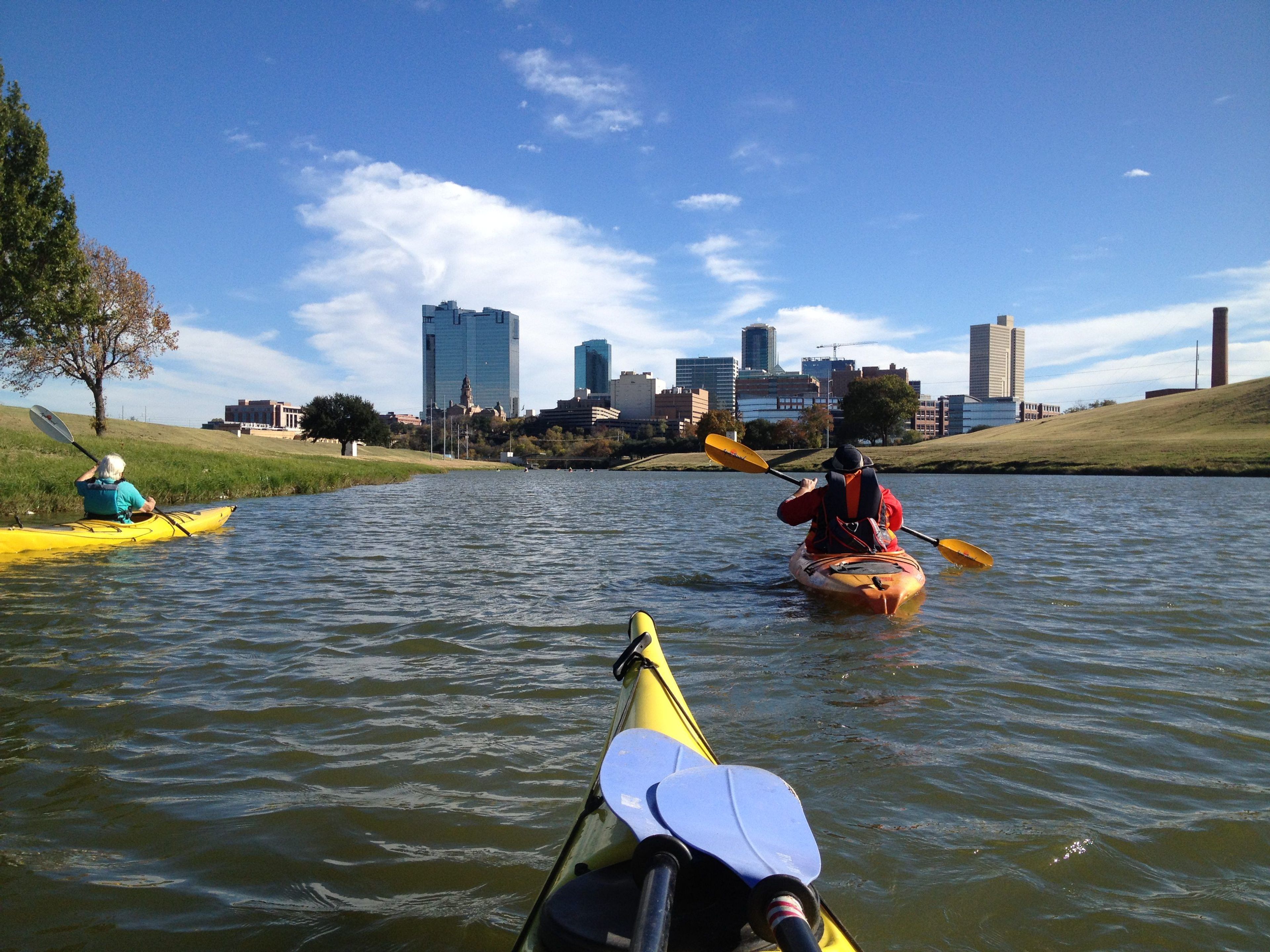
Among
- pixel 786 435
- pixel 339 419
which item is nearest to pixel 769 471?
pixel 339 419

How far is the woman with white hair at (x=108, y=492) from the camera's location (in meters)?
11.6

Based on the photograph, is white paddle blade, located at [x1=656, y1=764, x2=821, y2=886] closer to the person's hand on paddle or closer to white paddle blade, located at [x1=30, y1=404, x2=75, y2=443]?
the person's hand on paddle

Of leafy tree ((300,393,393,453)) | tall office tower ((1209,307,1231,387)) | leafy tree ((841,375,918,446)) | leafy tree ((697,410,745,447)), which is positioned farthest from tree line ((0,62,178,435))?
tall office tower ((1209,307,1231,387))

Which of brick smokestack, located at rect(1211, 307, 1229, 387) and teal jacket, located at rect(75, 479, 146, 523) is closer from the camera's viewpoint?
teal jacket, located at rect(75, 479, 146, 523)

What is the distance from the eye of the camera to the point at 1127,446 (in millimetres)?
58250

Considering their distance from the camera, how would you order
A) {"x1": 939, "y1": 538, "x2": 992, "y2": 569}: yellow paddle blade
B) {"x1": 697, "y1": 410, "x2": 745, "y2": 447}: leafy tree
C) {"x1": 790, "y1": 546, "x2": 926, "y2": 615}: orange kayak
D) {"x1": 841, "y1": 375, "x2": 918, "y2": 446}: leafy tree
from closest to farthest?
{"x1": 790, "y1": 546, "x2": 926, "y2": 615}: orange kayak → {"x1": 939, "y1": 538, "x2": 992, "y2": 569}: yellow paddle blade → {"x1": 841, "y1": 375, "x2": 918, "y2": 446}: leafy tree → {"x1": 697, "y1": 410, "x2": 745, "y2": 447}: leafy tree

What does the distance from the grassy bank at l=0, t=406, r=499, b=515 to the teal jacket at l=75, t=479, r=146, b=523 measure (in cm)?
404

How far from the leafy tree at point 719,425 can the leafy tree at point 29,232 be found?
90231 millimetres

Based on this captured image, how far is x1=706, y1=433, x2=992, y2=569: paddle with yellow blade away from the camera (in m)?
11.2

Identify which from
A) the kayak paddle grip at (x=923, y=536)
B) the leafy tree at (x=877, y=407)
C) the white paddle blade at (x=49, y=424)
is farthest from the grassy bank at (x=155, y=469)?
the leafy tree at (x=877, y=407)

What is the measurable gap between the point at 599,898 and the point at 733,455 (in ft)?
33.8

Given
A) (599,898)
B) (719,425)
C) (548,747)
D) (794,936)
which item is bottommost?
(548,747)

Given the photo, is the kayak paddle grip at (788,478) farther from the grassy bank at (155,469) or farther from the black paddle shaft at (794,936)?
the grassy bank at (155,469)

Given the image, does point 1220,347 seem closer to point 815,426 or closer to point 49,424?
point 815,426
